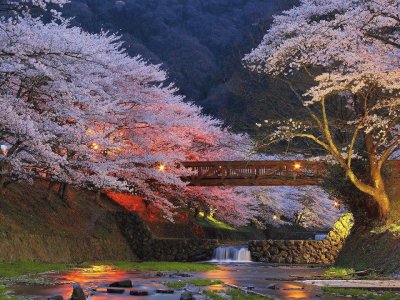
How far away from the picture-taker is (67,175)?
70.9 ft

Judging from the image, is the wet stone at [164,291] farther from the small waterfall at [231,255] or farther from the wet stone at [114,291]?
the small waterfall at [231,255]

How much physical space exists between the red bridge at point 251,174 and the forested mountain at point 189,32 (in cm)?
3688

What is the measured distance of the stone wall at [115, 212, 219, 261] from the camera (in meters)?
28.7

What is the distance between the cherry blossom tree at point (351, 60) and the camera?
14.9 m

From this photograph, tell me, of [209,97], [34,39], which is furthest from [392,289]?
[209,97]

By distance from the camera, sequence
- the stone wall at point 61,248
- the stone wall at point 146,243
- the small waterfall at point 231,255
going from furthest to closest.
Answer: the small waterfall at point 231,255 → the stone wall at point 146,243 → the stone wall at point 61,248

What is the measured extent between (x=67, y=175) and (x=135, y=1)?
85490 mm

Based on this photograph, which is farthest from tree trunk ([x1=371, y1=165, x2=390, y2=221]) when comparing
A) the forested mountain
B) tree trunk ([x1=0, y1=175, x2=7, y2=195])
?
the forested mountain

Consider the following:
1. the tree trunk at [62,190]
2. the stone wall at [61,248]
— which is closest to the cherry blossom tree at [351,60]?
the stone wall at [61,248]

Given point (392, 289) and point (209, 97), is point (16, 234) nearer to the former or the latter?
point (392, 289)

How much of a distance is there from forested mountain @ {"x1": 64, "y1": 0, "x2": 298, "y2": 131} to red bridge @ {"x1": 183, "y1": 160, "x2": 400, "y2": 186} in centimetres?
3688

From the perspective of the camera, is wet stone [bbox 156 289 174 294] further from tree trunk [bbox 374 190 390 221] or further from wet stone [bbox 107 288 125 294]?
A: tree trunk [bbox 374 190 390 221]

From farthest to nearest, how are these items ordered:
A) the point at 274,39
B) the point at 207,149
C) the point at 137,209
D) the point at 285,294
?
the point at 207,149 < the point at 137,209 < the point at 274,39 < the point at 285,294

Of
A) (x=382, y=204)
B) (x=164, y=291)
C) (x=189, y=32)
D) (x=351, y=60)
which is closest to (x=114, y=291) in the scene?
(x=164, y=291)
